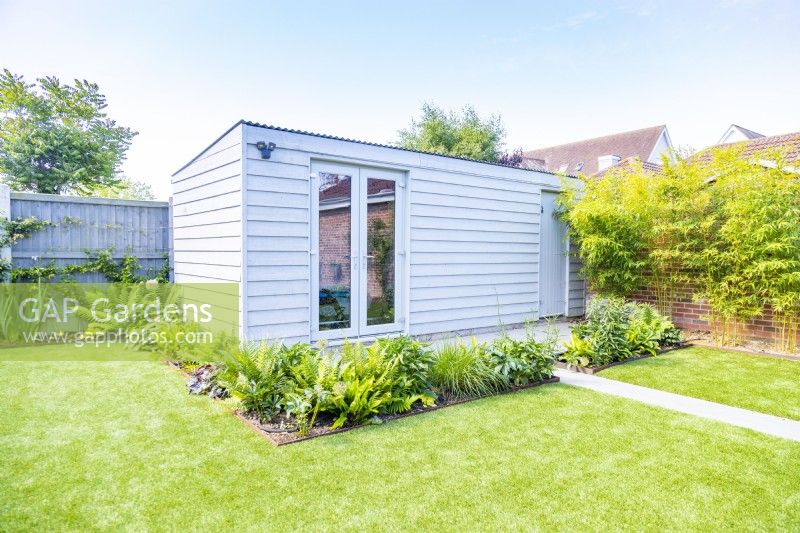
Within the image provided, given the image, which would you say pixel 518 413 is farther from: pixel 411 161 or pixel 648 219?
pixel 648 219

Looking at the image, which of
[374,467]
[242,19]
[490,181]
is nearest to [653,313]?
[490,181]

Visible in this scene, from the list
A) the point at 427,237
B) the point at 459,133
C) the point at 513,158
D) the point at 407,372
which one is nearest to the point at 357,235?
the point at 427,237

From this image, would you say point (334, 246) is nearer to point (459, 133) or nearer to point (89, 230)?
point (89, 230)

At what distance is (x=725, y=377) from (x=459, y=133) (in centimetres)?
1646

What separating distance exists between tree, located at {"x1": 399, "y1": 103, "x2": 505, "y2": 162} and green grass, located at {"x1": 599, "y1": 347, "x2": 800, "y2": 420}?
1472 centimetres

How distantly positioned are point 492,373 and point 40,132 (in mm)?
14333

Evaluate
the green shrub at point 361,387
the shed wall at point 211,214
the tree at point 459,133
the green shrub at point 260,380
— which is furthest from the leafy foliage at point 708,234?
the tree at point 459,133

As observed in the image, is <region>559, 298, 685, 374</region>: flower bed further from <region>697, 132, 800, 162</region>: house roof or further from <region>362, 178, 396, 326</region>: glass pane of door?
<region>697, 132, 800, 162</region>: house roof

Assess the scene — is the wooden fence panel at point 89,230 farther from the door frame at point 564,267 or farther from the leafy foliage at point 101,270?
the door frame at point 564,267

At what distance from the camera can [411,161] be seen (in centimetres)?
588

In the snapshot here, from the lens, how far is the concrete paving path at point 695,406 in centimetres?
338

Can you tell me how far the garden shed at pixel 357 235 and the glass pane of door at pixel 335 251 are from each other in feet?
0.04

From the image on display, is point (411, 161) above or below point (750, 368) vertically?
above

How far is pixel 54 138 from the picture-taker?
508 inches
